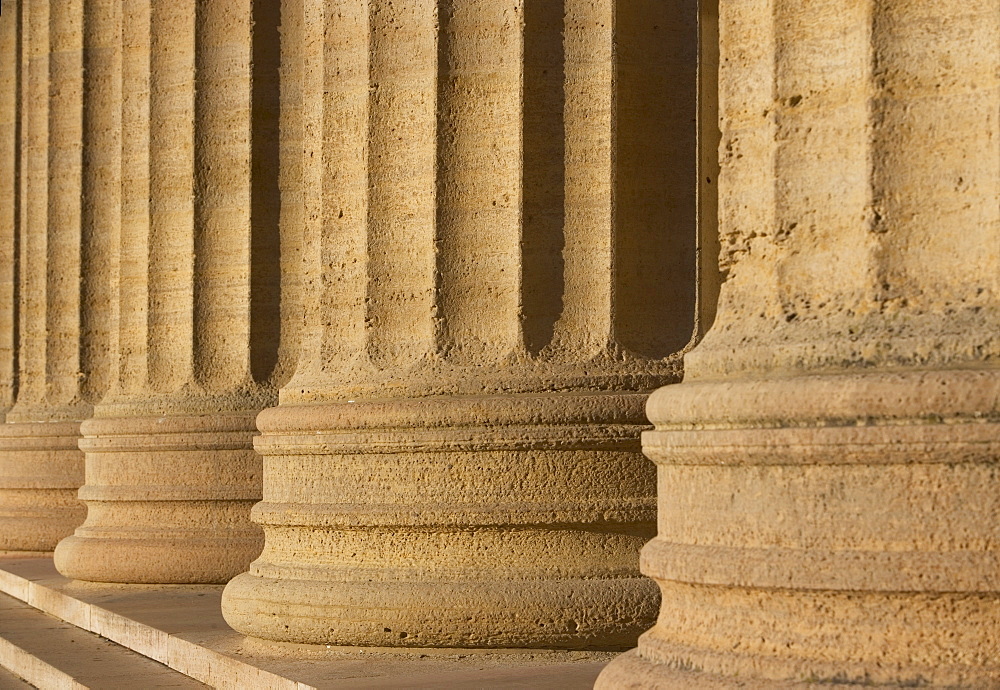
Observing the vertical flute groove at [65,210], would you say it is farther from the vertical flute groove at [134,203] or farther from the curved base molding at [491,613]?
the curved base molding at [491,613]

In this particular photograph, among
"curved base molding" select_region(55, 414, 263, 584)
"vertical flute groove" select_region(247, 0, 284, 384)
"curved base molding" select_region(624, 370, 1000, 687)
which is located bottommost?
"curved base molding" select_region(55, 414, 263, 584)

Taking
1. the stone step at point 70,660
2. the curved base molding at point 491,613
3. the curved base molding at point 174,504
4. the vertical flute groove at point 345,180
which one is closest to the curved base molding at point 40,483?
the curved base molding at point 174,504

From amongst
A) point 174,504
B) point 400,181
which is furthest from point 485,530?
point 174,504

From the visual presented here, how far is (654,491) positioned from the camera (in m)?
14.9

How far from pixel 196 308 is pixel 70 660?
6030 mm

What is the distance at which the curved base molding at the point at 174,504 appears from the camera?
21875mm

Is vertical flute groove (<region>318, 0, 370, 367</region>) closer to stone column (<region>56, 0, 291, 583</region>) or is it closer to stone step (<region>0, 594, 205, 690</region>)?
stone step (<region>0, 594, 205, 690</region>)

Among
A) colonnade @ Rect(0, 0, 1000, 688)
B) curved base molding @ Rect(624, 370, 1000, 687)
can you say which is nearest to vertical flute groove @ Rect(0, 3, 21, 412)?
colonnade @ Rect(0, 0, 1000, 688)

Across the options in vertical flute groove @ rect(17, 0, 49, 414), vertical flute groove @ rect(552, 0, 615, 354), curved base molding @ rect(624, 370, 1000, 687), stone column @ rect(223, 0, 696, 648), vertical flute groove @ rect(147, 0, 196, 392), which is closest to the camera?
curved base molding @ rect(624, 370, 1000, 687)

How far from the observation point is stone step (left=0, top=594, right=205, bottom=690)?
15.8 meters

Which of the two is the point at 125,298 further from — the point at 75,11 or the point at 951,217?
the point at 951,217

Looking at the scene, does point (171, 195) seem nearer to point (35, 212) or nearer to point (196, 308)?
point (196, 308)

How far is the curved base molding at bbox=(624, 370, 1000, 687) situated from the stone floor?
12.5 feet

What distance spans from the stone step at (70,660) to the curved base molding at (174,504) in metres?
1.32
